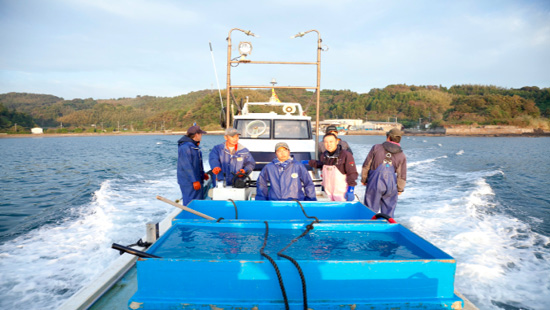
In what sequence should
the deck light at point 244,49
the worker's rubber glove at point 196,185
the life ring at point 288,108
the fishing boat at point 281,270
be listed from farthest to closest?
1. the life ring at point 288,108
2. the deck light at point 244,49
3. the worker's rubber glove at point 196,185
4. the fishing boat at point 281,270

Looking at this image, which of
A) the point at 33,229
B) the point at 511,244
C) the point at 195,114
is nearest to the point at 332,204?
the point at 511,244

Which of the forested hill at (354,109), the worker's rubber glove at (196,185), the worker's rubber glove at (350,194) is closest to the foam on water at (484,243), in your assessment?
the worker's rubber glove at (350,194)

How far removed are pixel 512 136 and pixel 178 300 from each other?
120717mm

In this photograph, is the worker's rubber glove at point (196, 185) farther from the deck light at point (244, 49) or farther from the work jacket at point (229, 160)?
the deck light at point (244, 49)

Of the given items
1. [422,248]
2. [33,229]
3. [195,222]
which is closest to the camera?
[422,248]

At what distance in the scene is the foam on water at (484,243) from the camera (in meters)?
4.38

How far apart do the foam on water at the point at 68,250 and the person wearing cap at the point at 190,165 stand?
1.63 meters

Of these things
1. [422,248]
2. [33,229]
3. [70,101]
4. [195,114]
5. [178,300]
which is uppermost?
[70,101]

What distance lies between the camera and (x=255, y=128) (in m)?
7.68

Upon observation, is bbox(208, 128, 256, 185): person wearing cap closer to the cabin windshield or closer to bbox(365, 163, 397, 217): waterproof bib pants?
the cabin windshield

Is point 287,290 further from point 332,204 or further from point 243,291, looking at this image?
point 332,204

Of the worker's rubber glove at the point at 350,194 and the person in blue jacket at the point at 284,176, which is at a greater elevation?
the person in blue jacket at the point at 284,176

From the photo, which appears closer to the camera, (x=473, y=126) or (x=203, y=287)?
(x=203, y=287)

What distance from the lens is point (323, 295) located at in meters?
2.03
